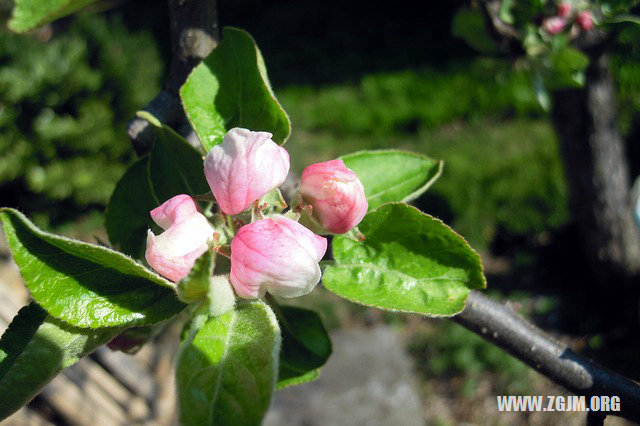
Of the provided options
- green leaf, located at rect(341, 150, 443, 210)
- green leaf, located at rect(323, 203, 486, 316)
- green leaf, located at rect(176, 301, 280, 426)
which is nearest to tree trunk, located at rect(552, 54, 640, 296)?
green leaf, located at rect(341, 150, 443, 210)

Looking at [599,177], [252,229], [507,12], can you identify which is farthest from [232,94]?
[599,177]

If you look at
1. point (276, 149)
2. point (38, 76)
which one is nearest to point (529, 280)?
point (276, 149)

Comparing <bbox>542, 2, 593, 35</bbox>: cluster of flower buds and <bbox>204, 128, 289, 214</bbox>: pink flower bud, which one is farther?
<bbox>542, 2, 593, 35</bbox>: cluster of flower buds

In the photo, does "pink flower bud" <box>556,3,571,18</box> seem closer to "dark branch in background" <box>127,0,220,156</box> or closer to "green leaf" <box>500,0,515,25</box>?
"green leaf" <box>500,0,515,25</box>

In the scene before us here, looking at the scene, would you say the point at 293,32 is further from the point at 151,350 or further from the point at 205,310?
the point at 205,310

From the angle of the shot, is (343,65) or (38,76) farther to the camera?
(343,65)

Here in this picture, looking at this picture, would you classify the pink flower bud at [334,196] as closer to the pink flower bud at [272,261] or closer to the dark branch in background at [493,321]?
the pink flower bud at [272,261]

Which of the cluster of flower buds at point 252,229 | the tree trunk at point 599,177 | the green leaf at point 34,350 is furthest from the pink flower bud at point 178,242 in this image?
the tree trunk at point 599,177
